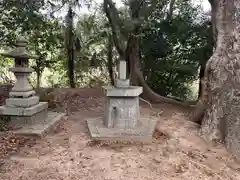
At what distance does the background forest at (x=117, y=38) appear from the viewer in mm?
7180

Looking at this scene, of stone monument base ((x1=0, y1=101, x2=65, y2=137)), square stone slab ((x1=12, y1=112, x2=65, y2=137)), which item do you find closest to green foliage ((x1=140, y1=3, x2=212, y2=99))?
square stone slab ((x1=12, y1=112, x2=65, y2=137))

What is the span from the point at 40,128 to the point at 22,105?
20.8 inches

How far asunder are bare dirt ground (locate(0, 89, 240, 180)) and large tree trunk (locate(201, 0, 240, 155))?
281mm

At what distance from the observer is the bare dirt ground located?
3516 mm

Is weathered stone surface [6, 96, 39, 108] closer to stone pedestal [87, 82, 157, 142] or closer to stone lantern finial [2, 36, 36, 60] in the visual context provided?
stone lantern finial [2, 36, 36, 60]

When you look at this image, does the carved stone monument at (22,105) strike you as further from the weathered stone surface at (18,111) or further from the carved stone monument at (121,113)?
the carved stone monument at (121,113)

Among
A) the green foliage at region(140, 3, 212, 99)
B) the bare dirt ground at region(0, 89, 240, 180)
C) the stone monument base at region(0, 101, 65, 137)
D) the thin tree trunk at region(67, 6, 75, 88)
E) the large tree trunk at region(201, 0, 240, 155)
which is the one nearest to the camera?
the bare dirt ground at region(0, 89, 240, 180)

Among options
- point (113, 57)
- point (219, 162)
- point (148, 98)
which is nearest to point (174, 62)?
point (148, 98)

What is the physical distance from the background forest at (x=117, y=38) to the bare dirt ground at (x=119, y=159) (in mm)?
2857

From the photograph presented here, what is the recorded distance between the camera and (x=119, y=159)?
3.88 meters

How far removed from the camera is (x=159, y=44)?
8.02 metres

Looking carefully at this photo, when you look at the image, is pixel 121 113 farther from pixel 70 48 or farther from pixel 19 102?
pixel 70 48

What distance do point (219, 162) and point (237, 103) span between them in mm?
1196

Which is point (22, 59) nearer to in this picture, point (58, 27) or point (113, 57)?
point (58, 27)
